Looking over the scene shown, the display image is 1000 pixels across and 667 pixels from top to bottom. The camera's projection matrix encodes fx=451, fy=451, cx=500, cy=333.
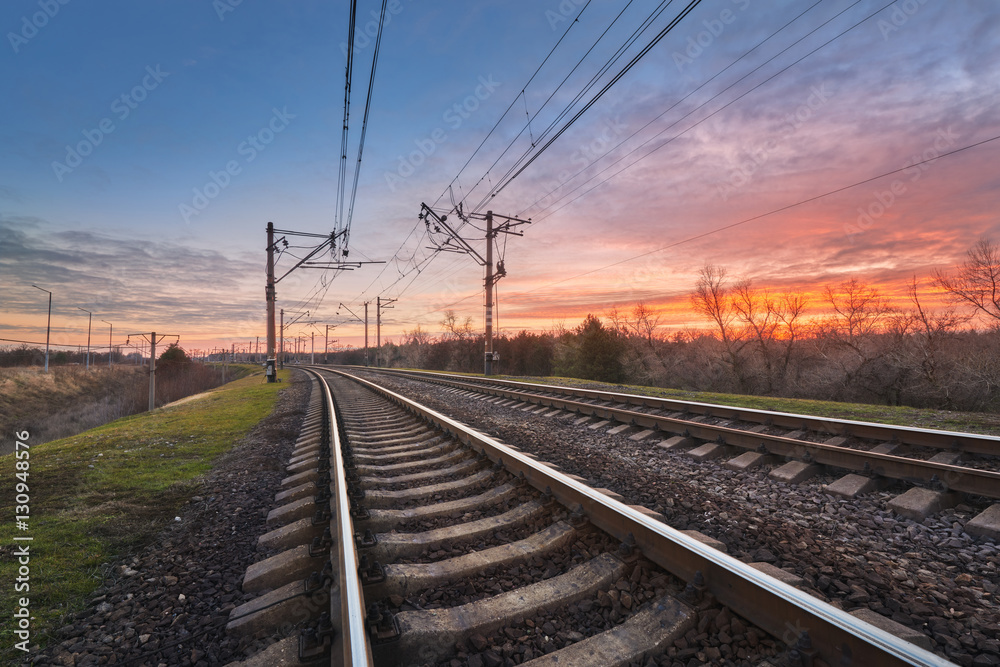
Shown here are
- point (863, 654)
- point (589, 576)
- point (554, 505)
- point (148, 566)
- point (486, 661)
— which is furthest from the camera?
point (554, 505)

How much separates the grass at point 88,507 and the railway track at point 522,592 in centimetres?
108

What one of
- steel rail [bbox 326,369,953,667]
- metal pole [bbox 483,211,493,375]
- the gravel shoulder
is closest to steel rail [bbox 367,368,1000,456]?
steel rail [bbox 326,369,953,667]

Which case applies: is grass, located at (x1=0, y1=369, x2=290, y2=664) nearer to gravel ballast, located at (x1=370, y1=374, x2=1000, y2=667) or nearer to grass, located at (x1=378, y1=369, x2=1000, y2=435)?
gravel ballast, located at (x1=370, y1=374, x2=1000, y2=667)

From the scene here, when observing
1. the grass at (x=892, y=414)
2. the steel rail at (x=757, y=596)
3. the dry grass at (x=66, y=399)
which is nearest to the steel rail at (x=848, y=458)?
the steel rail at (x=757, y=596)

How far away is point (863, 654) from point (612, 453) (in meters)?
4.51

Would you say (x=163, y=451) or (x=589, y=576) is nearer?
(x=589, y=576)

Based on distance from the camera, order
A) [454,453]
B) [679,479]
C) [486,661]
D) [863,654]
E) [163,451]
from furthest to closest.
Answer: [163,451], [454,453], [679,479], [486,661], [863,654]

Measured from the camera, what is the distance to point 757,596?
6.93ft

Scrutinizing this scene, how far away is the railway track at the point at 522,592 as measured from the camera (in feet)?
6.47

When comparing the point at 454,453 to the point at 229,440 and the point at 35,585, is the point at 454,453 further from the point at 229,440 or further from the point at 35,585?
the point at 229,440

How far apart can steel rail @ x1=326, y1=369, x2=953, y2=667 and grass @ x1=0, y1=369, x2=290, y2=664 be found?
130 inches

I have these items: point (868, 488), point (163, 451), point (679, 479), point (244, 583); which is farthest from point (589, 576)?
point (163, 451)

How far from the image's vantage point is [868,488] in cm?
439

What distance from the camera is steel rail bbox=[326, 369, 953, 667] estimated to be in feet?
5.58
